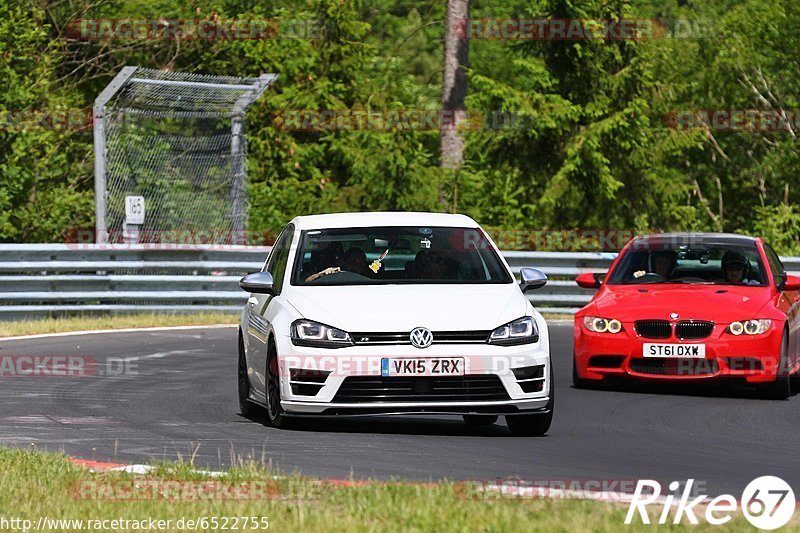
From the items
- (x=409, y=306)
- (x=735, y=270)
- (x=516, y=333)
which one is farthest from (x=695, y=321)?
(x=409, y=306)

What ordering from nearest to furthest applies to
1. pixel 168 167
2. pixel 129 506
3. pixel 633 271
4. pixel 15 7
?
pixel 129 506, pixel 633 271, pixel 168 167, pixel 15 7

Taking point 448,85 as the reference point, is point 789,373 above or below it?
above

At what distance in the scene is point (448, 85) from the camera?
3412 cm

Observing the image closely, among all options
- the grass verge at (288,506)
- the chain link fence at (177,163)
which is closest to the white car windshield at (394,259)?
the grass verge at (288,506)

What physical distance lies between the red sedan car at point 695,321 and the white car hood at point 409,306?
9.73 feet

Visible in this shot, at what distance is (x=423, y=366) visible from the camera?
1070cm

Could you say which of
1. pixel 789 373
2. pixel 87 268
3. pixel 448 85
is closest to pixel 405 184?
pixel 448 85

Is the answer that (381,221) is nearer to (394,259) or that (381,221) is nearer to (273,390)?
(394,259)

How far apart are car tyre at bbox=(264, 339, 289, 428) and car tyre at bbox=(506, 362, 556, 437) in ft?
4.95

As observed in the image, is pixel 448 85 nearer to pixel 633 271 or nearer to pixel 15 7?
pixel 15 7

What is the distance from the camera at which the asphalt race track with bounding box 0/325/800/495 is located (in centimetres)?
943

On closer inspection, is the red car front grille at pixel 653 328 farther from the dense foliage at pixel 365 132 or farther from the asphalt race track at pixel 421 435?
the dense foliage at pixel 365 132

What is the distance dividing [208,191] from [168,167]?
0.75 m

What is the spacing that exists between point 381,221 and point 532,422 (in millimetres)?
1977
